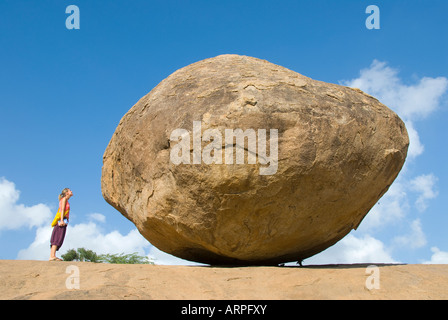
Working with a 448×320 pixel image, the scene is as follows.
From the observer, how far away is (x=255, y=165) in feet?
16.2

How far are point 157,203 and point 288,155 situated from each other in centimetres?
169

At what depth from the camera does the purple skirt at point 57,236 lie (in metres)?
6.97
